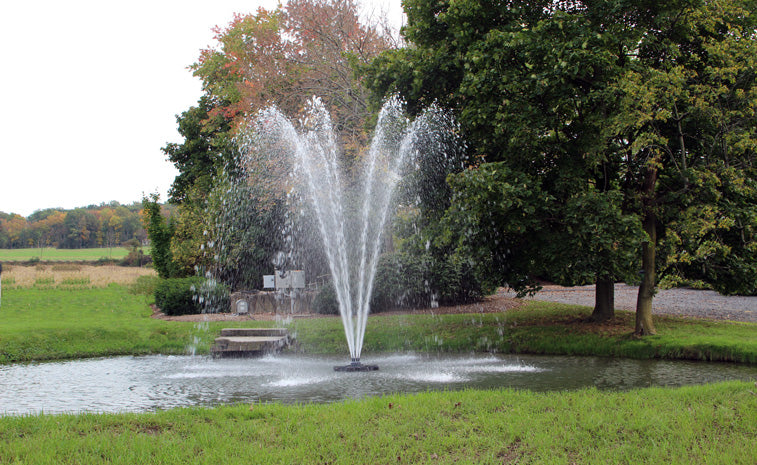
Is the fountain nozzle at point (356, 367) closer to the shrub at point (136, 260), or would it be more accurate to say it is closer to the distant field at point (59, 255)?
the shrub at point (136, 260)

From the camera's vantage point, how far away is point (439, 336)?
587 inches

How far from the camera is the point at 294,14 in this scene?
2361 cm

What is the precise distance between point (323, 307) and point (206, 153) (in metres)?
17.7

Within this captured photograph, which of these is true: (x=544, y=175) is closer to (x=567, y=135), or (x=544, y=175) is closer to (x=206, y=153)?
(x=567, y=135)

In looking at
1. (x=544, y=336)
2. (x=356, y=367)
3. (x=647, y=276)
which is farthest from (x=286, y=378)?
(x=647, y=276)

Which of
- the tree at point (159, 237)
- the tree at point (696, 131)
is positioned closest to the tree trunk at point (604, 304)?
the tree at point (696, 131)

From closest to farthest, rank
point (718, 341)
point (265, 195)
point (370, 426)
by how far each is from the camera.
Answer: point (370, 426), point (718, 341), point (265, 195)

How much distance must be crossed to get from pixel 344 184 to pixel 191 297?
276 inches

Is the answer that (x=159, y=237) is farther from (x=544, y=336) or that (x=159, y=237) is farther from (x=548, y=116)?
(x=548, y=116)

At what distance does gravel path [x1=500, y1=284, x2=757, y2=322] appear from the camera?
18.3 metres

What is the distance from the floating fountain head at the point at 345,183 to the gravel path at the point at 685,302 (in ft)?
26.9

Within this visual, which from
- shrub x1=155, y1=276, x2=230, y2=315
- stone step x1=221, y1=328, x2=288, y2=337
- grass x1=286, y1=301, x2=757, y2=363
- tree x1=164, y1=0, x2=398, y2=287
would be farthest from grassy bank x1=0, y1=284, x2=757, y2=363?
tree x1=164, y1=0, x2=398, y2=287

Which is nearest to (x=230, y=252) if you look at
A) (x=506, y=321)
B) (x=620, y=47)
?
(x=506, y=321)

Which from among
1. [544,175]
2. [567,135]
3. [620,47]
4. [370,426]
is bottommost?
[370,426]
